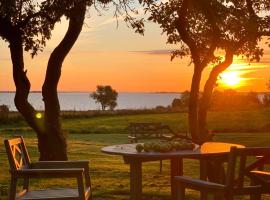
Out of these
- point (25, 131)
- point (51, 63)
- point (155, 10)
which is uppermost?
point (155, 10)

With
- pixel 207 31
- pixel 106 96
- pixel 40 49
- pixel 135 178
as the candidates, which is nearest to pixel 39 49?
pixel 40 49

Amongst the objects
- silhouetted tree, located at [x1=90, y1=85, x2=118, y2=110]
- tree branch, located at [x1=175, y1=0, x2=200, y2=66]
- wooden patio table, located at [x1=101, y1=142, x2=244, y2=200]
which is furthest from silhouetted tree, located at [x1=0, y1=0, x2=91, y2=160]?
silhouetted tree, located at [x1=90, y1=85, x2=118, y2=110]

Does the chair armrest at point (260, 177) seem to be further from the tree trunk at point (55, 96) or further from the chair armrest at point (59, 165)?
the tree trunk at point (55, 96)

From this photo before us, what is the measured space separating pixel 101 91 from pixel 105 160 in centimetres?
14076

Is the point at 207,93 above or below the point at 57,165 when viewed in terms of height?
above

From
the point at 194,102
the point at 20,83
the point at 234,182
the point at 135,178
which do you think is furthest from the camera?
the point at 20,83

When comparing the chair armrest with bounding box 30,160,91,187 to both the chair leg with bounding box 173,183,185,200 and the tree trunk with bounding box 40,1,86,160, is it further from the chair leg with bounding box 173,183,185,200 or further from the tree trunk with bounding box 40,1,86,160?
the tree trunk with bounding box 40,1,86,160

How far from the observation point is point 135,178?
33.5ft

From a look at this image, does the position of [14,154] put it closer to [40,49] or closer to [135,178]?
[135,178]

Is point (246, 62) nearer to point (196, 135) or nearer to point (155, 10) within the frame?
point (155, 10)

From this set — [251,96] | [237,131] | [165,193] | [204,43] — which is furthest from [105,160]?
[251,96]

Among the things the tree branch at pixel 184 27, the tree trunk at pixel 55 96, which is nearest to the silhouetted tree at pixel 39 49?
the tree trunk at pixel 55 96

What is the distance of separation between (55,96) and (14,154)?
33.7ft

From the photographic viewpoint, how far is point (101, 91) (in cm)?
16338
